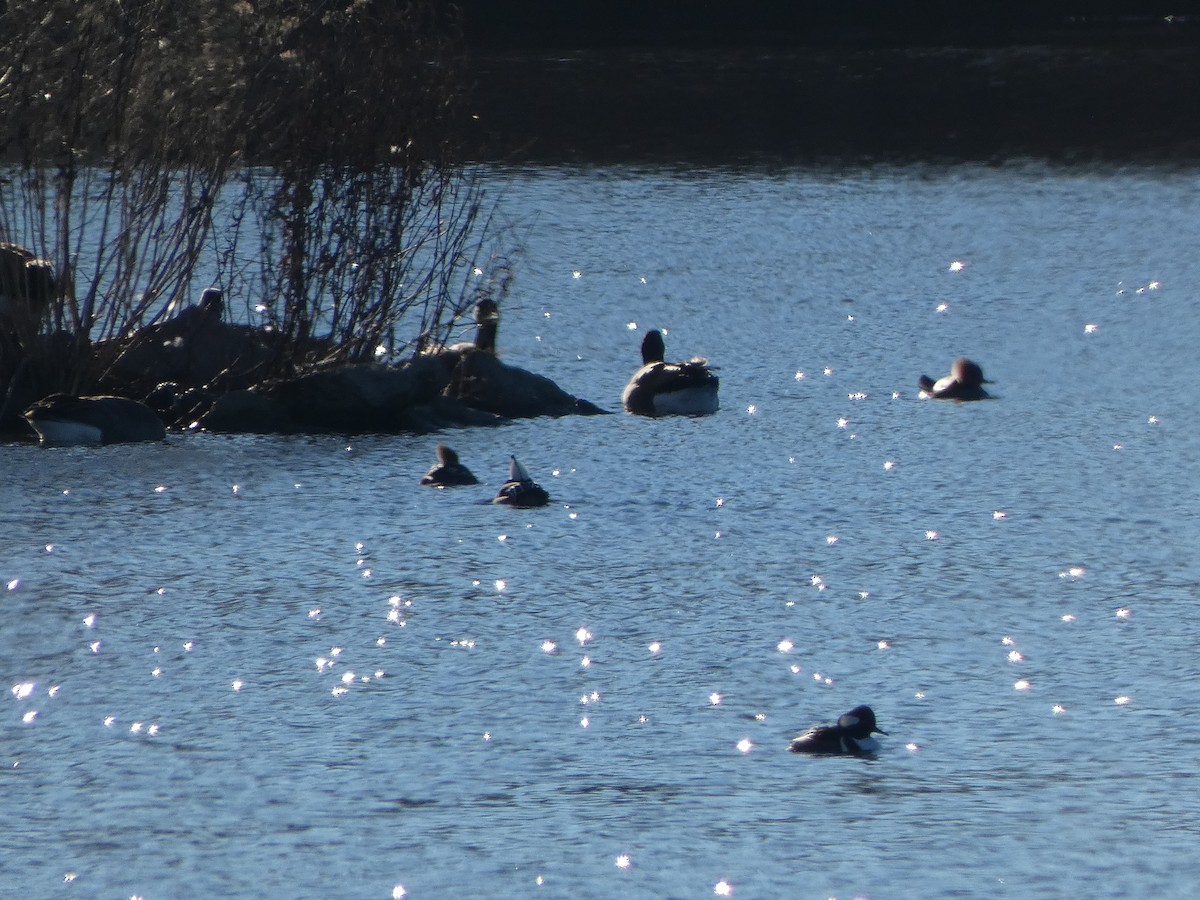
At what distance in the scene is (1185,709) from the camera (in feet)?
24.3

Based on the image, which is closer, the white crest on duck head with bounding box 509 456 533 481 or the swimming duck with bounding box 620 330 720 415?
the white crest on duck head with bounding box 509 456 533 481

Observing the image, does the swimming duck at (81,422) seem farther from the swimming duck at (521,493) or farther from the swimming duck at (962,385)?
the swimming duck at (962,385)

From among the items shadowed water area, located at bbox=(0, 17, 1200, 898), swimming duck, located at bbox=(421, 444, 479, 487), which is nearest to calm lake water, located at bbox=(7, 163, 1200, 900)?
shadowed water area, located at bbox=(0, 17, 1200, 898)

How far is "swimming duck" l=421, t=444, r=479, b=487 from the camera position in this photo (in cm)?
1154

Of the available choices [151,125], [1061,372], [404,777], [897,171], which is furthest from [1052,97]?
[404,777]

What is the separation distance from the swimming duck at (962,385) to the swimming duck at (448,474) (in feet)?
12.9

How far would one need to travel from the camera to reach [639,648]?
827 centimetres

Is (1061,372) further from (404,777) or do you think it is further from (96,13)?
(404,777)

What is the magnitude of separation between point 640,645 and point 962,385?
250 inches

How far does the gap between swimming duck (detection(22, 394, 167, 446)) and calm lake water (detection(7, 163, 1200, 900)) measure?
247 mm

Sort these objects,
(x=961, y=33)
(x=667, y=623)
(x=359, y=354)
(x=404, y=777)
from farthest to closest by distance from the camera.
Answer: (x=961, y=33) < (x=359, y=354) < (x=667, y=623) < (x=404, y=777)

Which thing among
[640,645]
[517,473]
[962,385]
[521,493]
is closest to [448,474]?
[517,473]

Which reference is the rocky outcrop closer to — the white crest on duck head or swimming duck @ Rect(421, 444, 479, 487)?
swimming duck @ Rect(421, 444, 479, 487)

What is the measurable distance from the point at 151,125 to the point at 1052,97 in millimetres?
30509
